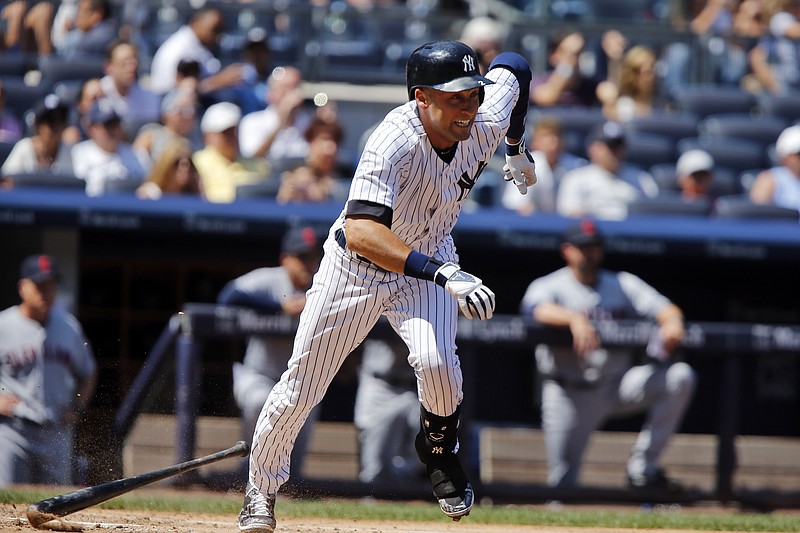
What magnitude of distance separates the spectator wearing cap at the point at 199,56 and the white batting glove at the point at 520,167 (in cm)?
459

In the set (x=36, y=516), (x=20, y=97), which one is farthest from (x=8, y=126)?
(x=36, y=516)

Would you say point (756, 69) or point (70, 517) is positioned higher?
point (756, 69)

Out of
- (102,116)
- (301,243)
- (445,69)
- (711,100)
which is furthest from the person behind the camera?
(711,100)

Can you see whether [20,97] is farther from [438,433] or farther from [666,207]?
[438,433]

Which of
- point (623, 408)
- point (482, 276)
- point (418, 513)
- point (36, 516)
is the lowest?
point (418, 513)

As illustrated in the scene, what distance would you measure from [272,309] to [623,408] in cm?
210

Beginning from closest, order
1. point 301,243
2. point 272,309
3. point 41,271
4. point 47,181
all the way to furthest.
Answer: point 41,271, point 301,243, point 272,309, point 47,181

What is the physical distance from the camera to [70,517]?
16.4 feet

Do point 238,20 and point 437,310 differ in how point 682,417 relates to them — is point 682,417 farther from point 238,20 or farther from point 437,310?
point 238,20

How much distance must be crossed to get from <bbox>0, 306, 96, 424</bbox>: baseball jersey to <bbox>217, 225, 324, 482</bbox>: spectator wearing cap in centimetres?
86

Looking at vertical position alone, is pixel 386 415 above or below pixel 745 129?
below

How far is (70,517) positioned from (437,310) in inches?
73.7

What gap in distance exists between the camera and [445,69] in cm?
399

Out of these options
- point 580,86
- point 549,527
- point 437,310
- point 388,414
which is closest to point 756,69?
point 580,86
